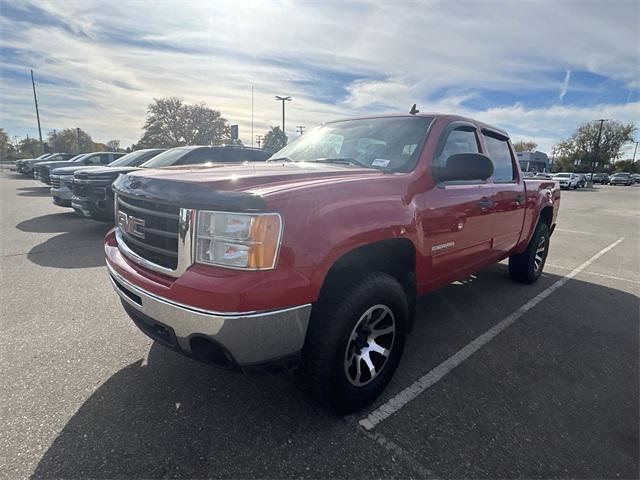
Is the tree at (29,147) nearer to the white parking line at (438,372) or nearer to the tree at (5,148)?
the tree at (5,148)

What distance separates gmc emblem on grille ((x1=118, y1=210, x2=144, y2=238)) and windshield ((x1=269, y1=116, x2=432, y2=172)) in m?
1.51

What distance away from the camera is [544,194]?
483 cm

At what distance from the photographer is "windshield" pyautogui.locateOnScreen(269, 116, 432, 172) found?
2854mm

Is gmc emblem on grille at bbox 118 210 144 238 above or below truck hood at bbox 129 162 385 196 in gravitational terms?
below

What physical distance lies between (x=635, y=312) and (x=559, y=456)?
3136 millimetres

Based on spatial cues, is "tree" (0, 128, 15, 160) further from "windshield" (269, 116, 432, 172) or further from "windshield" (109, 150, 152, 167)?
"windshield" (269, 116, 432, 172)

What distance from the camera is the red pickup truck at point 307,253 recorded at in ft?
5.77

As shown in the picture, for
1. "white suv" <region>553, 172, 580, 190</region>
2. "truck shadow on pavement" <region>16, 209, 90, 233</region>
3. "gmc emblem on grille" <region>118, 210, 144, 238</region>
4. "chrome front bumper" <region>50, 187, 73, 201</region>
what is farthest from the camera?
"white suv" <region>553, 172, 580, 190</region>

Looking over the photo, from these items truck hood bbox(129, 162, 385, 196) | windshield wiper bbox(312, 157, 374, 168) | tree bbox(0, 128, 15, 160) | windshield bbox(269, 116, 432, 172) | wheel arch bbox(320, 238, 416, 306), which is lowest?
tree bbox(0, 128, 15, 160)

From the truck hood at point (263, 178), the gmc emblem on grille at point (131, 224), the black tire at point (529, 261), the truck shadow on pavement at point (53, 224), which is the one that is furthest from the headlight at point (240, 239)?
the truck shadow on pavement at point (53, 224)

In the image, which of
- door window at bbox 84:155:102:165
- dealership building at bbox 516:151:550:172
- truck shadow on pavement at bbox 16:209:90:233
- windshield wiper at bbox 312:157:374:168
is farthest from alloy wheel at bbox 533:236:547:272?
dealership building at bbox 516:151:550:172

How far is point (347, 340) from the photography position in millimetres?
2072

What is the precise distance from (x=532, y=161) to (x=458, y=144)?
51736 millimetres

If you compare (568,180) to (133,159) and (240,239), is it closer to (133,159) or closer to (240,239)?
(133,159)
